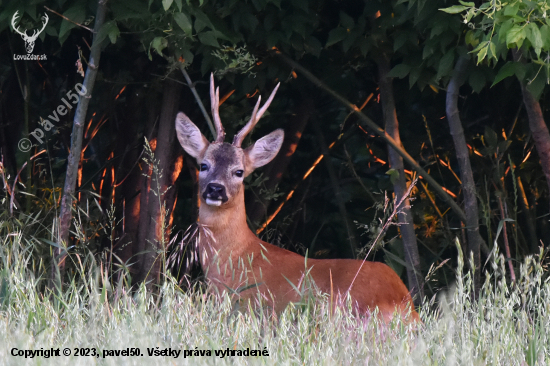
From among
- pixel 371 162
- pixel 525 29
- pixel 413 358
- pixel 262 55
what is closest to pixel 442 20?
pixel 525 29

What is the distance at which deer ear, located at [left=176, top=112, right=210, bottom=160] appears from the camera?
4.69m

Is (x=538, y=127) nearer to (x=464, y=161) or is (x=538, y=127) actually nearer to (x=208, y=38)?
(x=464, y=161)

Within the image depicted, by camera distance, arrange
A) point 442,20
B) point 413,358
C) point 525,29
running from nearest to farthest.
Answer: point 413,358
point 525,29
point 442,20

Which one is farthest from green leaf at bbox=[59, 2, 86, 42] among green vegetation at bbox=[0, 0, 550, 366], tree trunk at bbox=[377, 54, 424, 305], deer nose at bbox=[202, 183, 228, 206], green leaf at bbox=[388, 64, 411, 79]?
tree trunk at bbox=[377, 54, 424, 305]

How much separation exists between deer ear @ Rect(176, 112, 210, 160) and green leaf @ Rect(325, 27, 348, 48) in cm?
104

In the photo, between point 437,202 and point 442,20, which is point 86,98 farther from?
point 437,202

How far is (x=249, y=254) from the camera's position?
4.26 metres

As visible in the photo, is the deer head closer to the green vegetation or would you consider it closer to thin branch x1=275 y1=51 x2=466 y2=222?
the green vegetation

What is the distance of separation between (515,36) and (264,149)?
2.13m

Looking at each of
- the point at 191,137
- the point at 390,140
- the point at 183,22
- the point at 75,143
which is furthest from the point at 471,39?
the point at 75,143

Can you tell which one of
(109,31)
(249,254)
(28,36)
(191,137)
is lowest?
(249,254)

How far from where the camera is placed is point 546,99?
15.8ft

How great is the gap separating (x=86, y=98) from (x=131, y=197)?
175 centimetres

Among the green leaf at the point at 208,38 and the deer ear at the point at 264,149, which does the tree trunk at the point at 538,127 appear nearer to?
the deer ear at the point at 264,149
